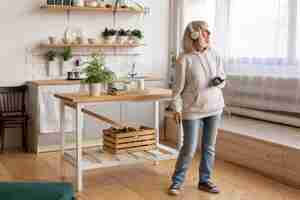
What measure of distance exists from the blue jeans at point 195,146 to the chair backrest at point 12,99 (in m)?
2.30

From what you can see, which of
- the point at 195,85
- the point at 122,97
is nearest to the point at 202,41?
the point at 195,85

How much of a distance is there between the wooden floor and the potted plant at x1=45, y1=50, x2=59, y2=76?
108 cm

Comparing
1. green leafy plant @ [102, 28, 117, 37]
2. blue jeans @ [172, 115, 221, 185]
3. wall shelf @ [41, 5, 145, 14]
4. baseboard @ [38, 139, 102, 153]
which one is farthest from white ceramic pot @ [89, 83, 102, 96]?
green leafy plant @ [102, 28, 117, 37]

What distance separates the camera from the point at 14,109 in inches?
206

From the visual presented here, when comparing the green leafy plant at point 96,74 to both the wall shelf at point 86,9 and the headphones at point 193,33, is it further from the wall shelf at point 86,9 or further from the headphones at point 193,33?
the wall shelf at point 86,9

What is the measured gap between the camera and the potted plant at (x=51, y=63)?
17.5 feet

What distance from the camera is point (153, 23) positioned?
6020 millimetres

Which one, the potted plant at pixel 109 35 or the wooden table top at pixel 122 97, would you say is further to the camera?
the potted plant at pixel 109 35

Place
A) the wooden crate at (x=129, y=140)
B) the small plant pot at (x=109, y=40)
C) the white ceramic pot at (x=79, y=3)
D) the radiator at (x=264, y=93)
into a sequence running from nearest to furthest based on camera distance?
the wooden crate at (x=129, y=140)
the radiator at (x=264, y=93)
the white ceramic pot at (x=79, y=3)
the small plant pot at (x=109, y=40)

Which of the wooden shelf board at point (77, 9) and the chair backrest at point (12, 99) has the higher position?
the wooden shelf board at point (77, 9)

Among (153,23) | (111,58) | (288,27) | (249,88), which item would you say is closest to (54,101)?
(111,58)

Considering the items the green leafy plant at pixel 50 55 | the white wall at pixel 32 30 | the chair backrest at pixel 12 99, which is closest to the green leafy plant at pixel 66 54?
the green leafy plant at pixel 50 55

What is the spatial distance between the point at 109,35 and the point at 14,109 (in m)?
1.45

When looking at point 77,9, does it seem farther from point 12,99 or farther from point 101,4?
point 12,99
